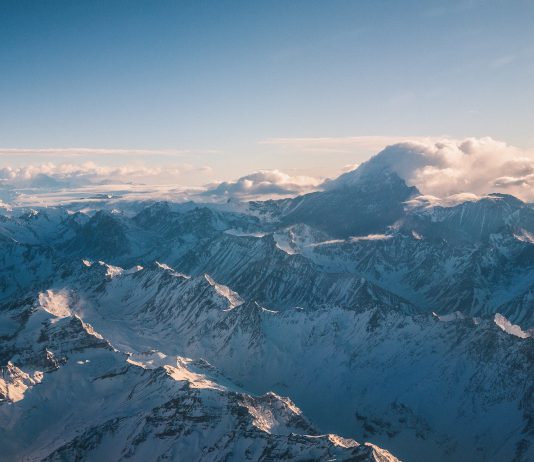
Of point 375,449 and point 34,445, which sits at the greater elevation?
point 375,449

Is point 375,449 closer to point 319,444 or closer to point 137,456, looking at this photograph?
point 319,444

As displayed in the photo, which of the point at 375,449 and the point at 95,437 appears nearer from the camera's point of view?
the point at 375,449

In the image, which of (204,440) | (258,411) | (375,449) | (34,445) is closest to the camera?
(375,449)

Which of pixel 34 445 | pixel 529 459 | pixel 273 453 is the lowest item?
pixel 529 459

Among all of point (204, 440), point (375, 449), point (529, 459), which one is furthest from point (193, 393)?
point (529, 459)

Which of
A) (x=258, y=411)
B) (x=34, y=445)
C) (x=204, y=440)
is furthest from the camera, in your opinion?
(x=34, y=445)

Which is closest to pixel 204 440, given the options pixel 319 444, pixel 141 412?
pixel 141 412

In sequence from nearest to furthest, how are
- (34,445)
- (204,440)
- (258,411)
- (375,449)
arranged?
(375,449) → (204,440) → (258,411) → (34,445)

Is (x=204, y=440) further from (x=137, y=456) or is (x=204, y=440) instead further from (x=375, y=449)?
(x=375, y=449)

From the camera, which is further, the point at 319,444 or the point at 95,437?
the point at 95,437
